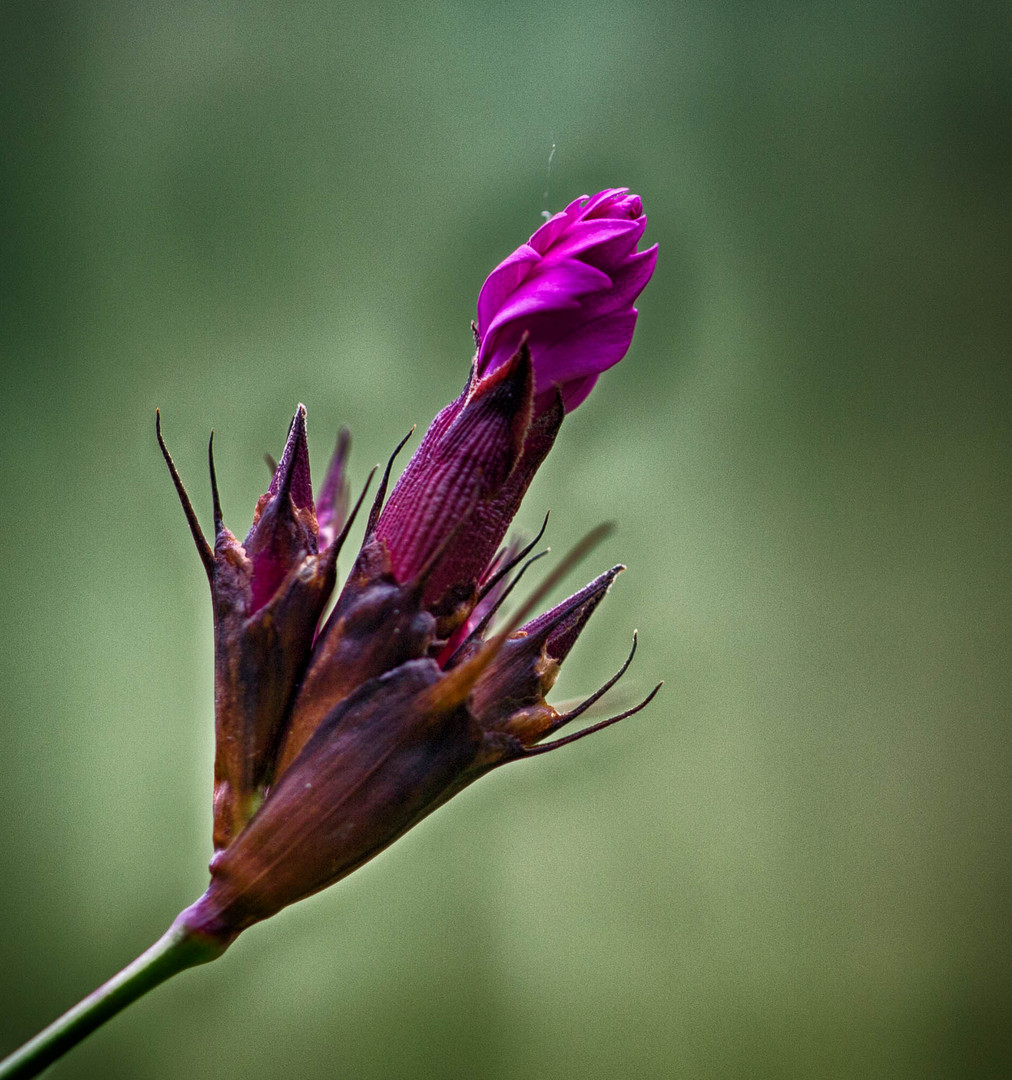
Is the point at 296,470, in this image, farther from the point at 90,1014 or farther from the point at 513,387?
the point at 90,1014

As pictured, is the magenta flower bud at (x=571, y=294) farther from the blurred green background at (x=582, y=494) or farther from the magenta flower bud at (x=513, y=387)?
the blurred green background at (x=582, y=494)

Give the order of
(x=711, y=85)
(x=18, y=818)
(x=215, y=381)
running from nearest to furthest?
(x=18, y=818) < (x=215, y=381) < (x=711, y=85)

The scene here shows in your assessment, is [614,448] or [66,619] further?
[614,448]

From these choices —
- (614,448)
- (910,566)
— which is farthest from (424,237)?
(910,566)

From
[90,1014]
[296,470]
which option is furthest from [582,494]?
[90,1014]

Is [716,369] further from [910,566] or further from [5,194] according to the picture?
[5,194]

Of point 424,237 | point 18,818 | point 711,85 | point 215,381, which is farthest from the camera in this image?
point 711,85

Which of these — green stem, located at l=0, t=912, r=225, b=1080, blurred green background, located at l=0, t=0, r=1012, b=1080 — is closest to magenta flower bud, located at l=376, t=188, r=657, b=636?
green stem, located at l=0, t=912, r=225, b=1080
